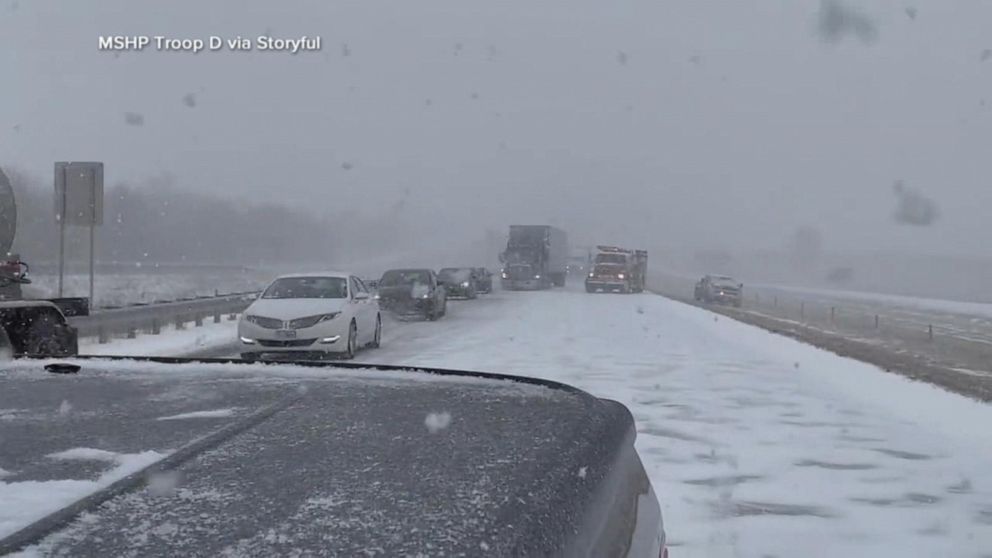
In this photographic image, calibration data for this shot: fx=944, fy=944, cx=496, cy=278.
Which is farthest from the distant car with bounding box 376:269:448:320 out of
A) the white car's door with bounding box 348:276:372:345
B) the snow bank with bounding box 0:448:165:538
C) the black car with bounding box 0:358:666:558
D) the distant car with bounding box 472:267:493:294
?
the snow bank with bounding box 0:448:165:538

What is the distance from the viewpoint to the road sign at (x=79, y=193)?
64.6 feet

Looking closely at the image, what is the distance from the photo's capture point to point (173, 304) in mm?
21250

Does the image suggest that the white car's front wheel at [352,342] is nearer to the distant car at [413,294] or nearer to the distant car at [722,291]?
the distant car at [413,294]

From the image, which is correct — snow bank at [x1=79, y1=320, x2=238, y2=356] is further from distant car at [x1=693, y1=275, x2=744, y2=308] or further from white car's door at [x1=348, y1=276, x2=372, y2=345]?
distant car at [x1=693, y1=275, x2=744, y2=308]

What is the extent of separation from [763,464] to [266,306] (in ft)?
35.0

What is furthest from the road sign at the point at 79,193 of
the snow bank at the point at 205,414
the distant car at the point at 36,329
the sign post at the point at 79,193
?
the snow bank at the point at 205,414

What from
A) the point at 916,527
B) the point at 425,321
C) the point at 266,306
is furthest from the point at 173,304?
the point at 916,527

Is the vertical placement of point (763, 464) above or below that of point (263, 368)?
below

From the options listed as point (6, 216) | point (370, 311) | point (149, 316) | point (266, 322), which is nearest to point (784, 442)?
point (6, 216)

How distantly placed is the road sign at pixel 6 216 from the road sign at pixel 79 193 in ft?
26.8

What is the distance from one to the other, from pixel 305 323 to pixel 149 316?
513cm

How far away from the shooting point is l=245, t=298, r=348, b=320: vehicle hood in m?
16.2

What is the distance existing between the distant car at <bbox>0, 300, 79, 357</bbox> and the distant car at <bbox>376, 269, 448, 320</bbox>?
20.0 metres

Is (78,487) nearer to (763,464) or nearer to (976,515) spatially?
(976,515)
